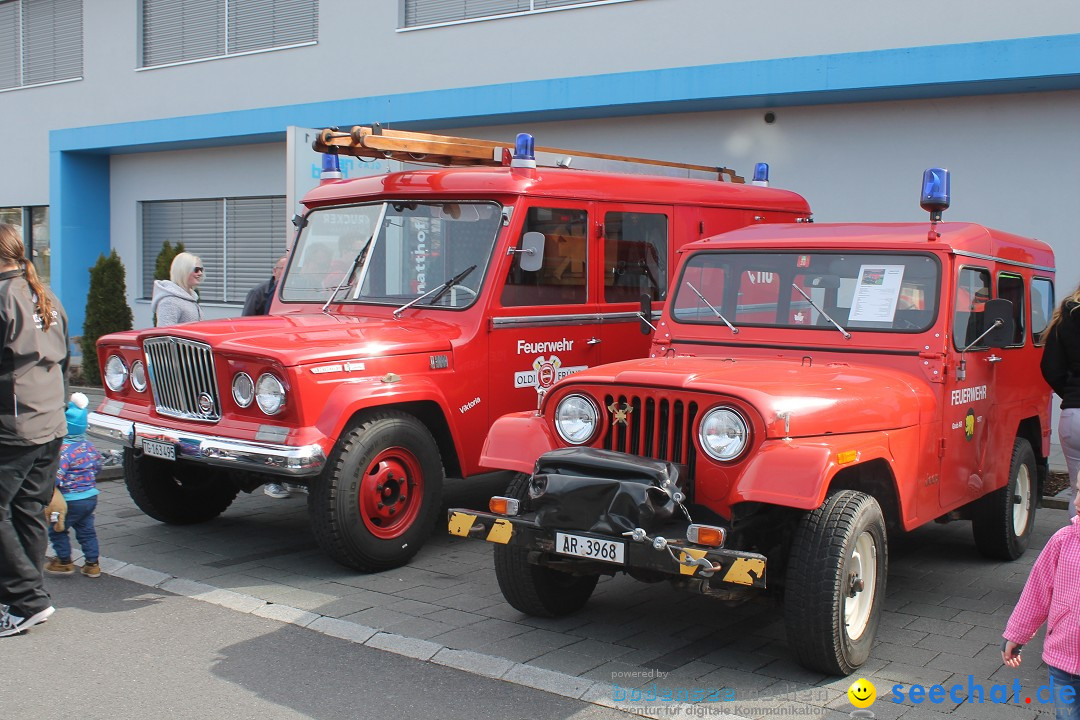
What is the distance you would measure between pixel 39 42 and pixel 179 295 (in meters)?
14.5

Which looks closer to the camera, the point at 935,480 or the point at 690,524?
the point at 690,524

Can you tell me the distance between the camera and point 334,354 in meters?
5.95

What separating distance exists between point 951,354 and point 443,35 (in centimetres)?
1023

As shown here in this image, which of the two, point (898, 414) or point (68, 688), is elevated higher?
point (898, 414)

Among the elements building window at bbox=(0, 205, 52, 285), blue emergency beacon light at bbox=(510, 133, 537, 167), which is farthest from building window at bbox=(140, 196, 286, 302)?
blue emergency beacon light at bbox=(510, 133, 537, 167)

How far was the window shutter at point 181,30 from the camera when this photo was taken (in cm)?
1717

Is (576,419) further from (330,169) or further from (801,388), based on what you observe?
(330,169)

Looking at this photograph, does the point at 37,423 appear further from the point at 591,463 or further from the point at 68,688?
the point at 591,463

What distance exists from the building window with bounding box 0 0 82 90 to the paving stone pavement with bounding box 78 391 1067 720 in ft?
48.7

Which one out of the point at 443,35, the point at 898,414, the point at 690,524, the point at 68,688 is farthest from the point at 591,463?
the point at 443,35

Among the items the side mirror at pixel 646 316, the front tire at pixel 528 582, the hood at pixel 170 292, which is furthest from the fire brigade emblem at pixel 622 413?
the hood at pixel 170 292

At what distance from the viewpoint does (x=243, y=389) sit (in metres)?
6.00

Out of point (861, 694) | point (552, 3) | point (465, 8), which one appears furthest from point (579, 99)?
point (861, 694)

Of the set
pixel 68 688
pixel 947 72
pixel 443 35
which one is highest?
pixel 443 35
